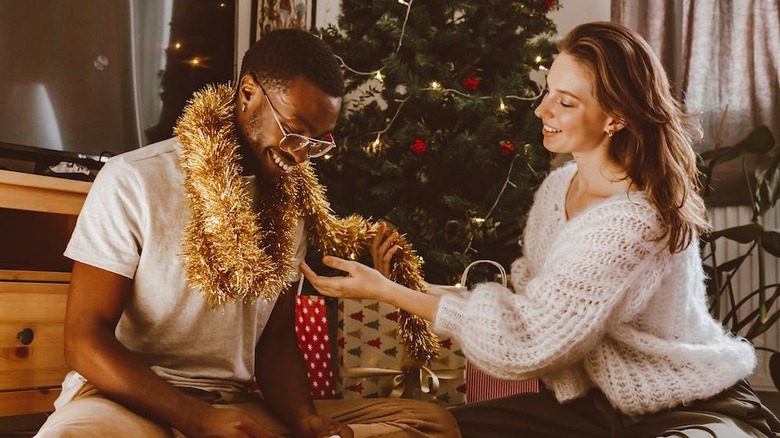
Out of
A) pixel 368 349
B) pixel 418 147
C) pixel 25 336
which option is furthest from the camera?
pixel 418 147

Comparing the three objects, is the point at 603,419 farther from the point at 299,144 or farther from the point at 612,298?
the point at 299,144

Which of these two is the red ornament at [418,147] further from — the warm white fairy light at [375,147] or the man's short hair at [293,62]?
the man's short hair at [293,62]

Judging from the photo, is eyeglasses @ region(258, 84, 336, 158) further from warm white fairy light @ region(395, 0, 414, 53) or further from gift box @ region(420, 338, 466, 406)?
warm white fairy light @ region(395, 0, 414, 53)

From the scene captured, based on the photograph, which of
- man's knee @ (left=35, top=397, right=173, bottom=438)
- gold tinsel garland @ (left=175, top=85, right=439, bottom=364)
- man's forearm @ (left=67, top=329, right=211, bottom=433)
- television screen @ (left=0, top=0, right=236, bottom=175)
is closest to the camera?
man's knee @ (left=35, top=397, right=173, bottom=438)

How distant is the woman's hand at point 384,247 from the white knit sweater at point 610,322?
180mm

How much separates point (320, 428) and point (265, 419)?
13cm

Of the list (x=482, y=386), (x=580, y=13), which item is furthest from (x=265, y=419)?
(x=580, y=13)

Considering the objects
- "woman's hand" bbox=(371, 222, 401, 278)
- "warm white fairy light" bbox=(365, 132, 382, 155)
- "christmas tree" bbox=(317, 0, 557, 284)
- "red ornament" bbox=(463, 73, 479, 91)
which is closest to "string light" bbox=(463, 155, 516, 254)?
"christmas tree" bbox=(317, 0, 557, 284)

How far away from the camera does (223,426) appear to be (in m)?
1.18

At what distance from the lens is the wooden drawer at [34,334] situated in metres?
1.91

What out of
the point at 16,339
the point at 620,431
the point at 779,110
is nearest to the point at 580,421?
the point at 620,431

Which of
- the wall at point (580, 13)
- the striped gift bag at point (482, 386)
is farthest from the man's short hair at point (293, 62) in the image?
the wall at point (580, 13)

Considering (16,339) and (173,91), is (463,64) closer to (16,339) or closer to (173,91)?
(173,91)

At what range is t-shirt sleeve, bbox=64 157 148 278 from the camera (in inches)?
47.7
